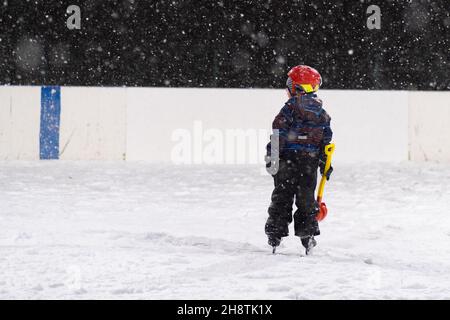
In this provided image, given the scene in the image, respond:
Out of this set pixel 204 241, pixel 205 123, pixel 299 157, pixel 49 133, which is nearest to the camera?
pixel 299 157

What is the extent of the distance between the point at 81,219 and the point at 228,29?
24.7ft

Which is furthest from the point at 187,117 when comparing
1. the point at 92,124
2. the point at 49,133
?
the point at 49,133

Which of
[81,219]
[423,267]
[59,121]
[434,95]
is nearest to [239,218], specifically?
[81,219]

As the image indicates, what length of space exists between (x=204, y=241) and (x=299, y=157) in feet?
3.73

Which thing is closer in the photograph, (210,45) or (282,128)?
(282,128)

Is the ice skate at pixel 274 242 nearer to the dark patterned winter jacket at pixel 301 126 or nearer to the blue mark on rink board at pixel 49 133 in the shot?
the dark patterned winter jacket at pixel 301 126

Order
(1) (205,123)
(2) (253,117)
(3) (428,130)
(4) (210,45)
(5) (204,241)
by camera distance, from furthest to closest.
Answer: (4) (210,45), (3) (428,130), (2) (253,117), (1) (205,123), (5) (204,241)

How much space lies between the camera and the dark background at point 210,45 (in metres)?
13.5

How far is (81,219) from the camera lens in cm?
692

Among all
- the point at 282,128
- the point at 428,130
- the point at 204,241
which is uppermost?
the point at 428,130

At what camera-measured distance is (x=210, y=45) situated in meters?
13.6

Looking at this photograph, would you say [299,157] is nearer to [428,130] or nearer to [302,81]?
[302,81]

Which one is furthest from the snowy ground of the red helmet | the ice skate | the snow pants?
the red helmet
